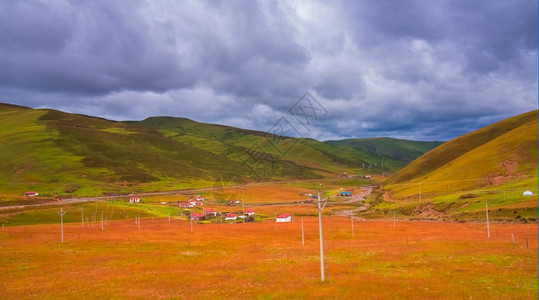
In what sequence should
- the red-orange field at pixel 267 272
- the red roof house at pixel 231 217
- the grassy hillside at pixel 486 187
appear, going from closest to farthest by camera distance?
1. the red-orange field at pixel 267 272
2. the grassy hillside at pixel 486 187
3. the red roof house at pixel 231 217

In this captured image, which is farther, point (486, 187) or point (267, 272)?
point (486, 187)

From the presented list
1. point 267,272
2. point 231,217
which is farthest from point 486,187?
point 267,272

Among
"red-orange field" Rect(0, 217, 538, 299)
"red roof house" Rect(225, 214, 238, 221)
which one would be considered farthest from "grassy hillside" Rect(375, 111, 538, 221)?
"red roof house" Rect(225, 214, 238, 221)

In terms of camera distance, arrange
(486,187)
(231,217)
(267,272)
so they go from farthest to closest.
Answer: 1. (231,217)
2. (486,187)
3. (267,272)

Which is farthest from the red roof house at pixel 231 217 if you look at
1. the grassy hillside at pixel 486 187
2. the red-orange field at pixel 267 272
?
the red-orange field at pixel 267 272

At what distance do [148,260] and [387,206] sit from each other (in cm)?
12292

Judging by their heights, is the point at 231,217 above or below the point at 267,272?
below

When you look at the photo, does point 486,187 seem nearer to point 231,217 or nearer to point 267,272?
point 231,217

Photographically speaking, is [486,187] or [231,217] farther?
[231,217]

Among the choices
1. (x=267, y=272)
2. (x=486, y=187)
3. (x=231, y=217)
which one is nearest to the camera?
(x=267, y=272)

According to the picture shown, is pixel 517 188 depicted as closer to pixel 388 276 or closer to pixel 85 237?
pixel 388 276

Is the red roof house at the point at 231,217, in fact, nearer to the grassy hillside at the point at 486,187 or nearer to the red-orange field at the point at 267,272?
the grassy hillside at the point at 486,187

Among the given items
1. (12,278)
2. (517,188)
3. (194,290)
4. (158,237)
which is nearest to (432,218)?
(517,188)

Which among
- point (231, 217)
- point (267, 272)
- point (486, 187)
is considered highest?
point (486, 187)
